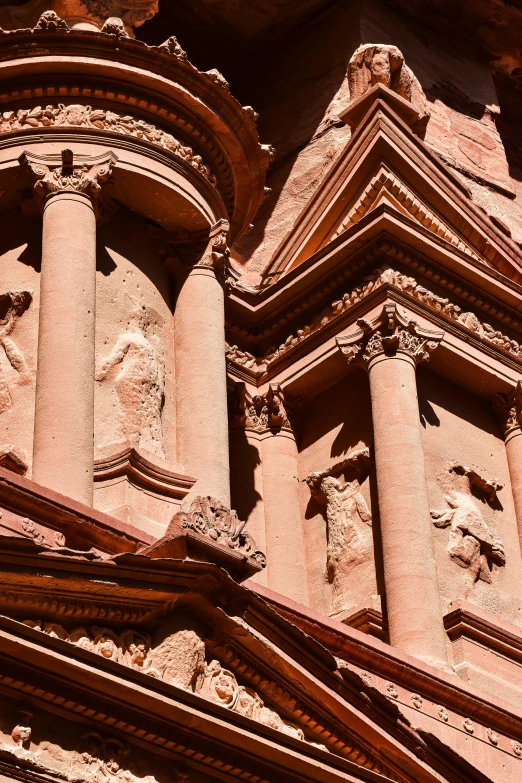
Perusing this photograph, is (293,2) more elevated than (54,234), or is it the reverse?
(293,2)

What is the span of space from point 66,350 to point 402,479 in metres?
4.21

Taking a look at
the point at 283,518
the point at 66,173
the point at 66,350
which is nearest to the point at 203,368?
the point at 66,350

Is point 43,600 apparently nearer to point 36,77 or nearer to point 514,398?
point 36,77

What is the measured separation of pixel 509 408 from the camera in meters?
22.3

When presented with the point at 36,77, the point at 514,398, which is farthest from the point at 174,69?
the point at 514,398

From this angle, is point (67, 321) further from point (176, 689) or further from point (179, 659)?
point (176, 689)

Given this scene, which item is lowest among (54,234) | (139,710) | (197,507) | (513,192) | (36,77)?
(139,710)

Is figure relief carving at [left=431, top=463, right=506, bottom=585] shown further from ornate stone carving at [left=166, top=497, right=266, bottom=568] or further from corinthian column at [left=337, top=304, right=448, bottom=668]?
ornate stone carving at [left=166, top=497, right=266, bottom=568]

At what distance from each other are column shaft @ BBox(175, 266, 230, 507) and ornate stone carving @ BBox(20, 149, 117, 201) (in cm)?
155

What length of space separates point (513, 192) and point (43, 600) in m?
17.7

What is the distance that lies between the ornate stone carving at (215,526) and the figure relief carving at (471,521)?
6.79 metres

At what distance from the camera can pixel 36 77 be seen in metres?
19.9

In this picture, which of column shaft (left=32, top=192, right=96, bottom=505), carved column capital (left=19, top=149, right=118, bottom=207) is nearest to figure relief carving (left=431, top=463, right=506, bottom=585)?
column shaft (left=32, top=192, right=96, bottom=505)

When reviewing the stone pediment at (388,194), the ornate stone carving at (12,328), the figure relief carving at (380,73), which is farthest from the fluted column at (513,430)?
the ornate stone carving at (12,328)
